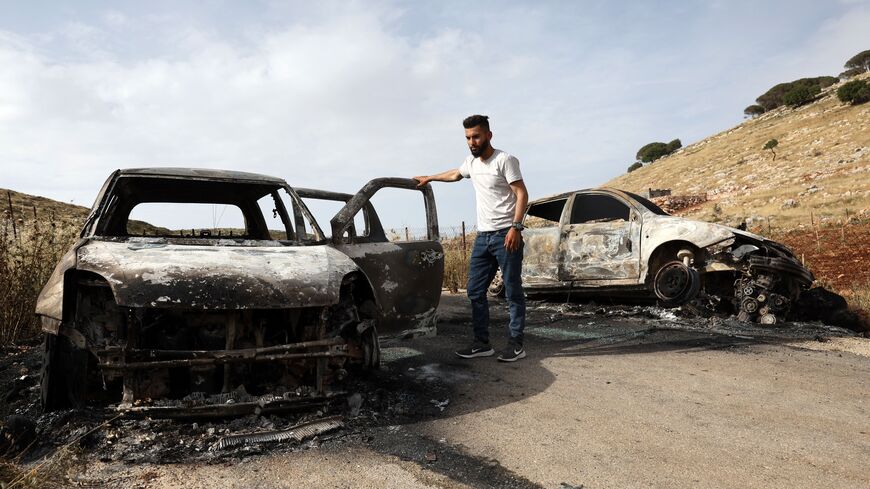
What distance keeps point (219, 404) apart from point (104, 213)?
208cm

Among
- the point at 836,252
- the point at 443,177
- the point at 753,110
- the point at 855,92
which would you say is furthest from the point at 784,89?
the point at 443,177

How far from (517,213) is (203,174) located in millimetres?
2495

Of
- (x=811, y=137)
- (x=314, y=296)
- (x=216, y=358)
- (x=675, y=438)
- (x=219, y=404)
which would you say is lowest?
(x=675, y=438)

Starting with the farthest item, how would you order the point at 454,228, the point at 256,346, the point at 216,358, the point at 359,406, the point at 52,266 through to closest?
the point at 454,228
the point at 52,266
the point at 359,406
the point at 256,346
the point at 216,358

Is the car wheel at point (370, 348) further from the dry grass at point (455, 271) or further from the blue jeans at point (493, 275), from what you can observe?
the dry grass at point (455, 271)

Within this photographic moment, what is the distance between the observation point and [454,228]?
49.1 ft

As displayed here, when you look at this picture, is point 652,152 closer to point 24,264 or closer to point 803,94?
point 803,94

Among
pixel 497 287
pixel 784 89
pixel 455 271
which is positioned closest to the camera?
pixel 497 287

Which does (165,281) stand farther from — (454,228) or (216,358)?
(454,228)

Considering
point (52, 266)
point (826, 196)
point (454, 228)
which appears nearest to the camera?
point (52, 266)

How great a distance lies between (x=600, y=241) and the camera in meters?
7.70

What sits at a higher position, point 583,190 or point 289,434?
point 583,190

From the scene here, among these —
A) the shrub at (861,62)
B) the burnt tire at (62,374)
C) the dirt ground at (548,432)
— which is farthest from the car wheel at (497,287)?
the shrub at (861,62)

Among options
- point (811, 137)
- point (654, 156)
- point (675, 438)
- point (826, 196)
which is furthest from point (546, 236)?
point (654, 156)
